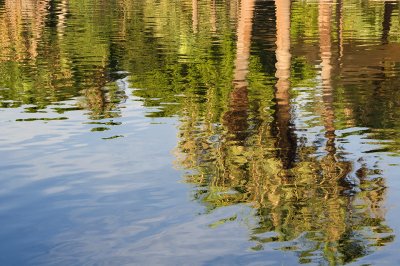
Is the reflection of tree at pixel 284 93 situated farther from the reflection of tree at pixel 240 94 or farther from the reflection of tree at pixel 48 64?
the reflection of tree at pixel 48 64

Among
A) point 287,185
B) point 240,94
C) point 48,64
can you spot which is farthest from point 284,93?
point 48,64

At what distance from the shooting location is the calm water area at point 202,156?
8836 mm

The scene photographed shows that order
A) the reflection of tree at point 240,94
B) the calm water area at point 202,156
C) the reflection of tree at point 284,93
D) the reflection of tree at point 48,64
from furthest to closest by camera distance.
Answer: the reflection of tree at point 48,64 → the reflection of tree at point 240,94 → the reflection of tree at point 284,93 → the calm water area at point 202,156

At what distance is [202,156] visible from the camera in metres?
13.3

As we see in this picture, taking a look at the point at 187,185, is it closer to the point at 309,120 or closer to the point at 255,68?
the point at 309,120

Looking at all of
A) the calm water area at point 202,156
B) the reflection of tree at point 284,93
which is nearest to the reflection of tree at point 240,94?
the calm water area at point 202,156

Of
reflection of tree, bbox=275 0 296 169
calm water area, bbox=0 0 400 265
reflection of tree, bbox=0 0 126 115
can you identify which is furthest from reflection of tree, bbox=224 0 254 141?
reflection of tree, bbox=0 0 126 115

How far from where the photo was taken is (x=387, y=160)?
12852 mm

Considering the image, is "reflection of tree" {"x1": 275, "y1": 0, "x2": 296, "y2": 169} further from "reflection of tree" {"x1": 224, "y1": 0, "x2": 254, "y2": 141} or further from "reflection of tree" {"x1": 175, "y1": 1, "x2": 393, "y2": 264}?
"reflection of tree" {"x1": 224, "y1": 0, "x2": 254, "y2": 141}

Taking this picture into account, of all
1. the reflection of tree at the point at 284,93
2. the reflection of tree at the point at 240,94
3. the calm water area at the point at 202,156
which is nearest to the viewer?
the calm water area at the point at 202,156

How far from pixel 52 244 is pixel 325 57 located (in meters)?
19.4

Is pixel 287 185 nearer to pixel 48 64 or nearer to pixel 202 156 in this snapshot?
pixel 202 156

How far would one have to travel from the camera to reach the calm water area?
884 cm

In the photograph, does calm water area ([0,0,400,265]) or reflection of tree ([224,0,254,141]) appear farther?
reflection of tree ([224,0,254,141])
